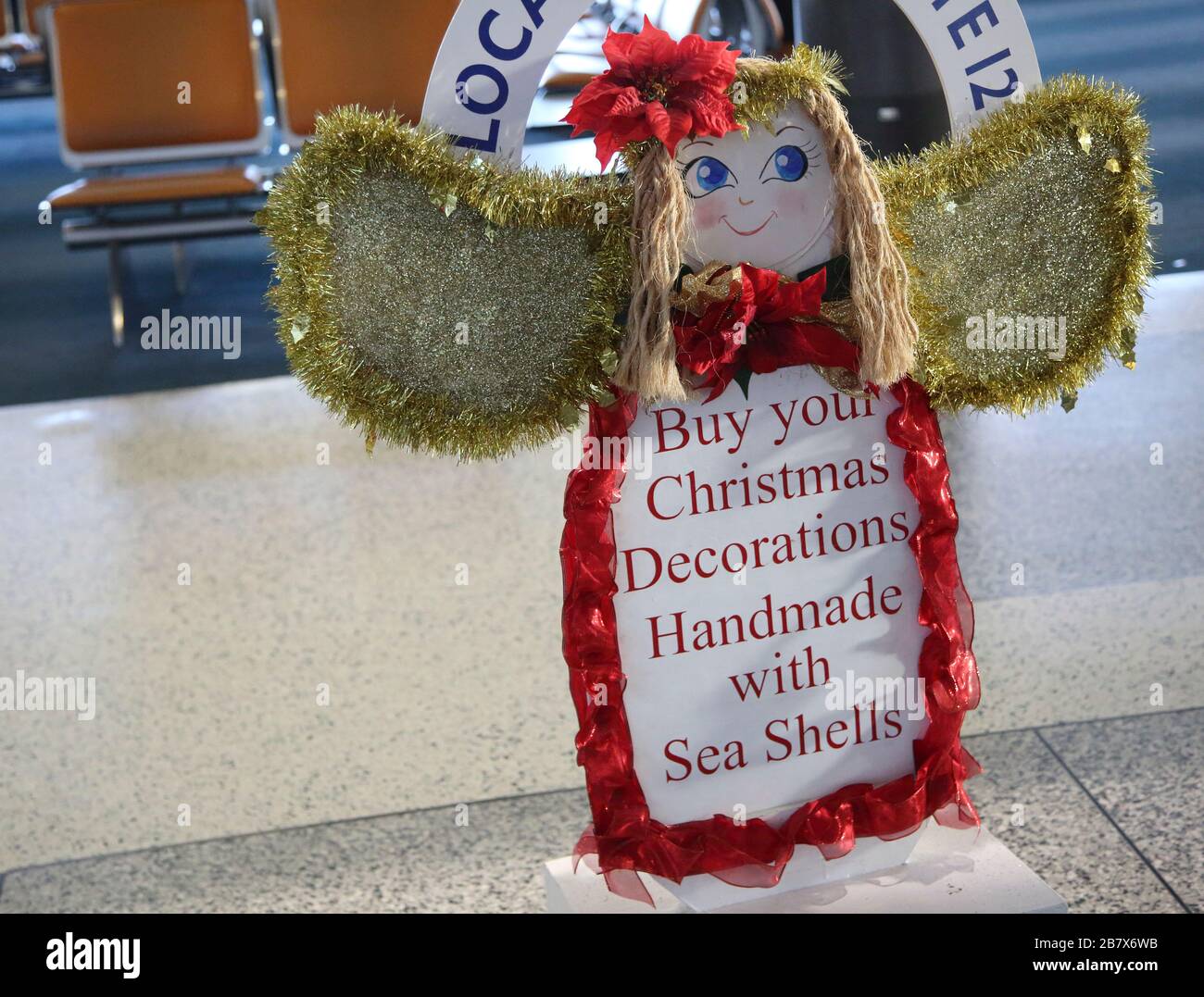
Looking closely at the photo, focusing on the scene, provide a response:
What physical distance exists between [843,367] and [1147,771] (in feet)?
3.82

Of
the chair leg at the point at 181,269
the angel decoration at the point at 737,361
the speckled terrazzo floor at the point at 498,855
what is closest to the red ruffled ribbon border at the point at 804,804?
the angel decoration at the point at 737,361

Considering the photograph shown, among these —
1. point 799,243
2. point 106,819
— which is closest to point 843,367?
point 799,243

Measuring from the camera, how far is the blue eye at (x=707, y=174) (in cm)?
156

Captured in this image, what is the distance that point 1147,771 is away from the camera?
241cm

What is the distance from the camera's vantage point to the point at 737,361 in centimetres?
163

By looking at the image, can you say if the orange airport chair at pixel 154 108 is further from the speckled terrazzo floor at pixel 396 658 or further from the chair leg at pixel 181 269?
the speckled terrazzo floor at pixel 396 658

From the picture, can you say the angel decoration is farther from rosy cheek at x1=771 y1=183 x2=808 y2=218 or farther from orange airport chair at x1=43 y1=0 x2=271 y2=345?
orange airport chair at x1=43 y1=0 x2=271 y2=345

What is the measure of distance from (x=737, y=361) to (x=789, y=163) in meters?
0.23

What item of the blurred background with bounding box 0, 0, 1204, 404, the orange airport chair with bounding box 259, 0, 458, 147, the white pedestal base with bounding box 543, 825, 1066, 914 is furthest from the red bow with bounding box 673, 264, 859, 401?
the orange airport chair with bounding box 259, 0, 458, 147

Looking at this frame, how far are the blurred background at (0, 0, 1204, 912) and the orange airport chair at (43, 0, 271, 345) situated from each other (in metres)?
0.01

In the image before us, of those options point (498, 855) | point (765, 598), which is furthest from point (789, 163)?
point (498, 855)

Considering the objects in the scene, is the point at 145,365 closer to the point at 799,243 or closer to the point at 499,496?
the point at 499,496

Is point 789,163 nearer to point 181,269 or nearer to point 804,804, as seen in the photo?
point 804,804

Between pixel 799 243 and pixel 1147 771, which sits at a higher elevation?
pixel 799 243
